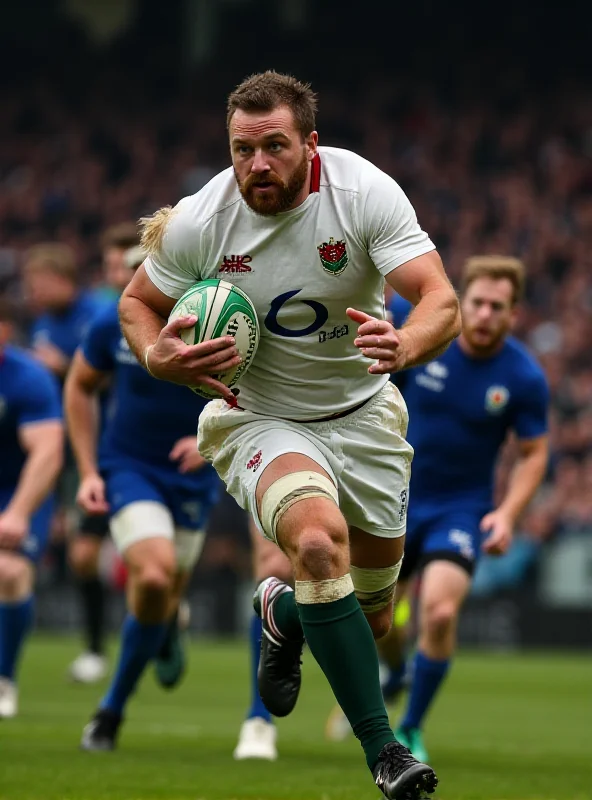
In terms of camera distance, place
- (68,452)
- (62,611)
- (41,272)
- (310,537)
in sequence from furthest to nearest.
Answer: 1. (62,611)
2. (68,452)
3. (41,272)
4. (310,537)

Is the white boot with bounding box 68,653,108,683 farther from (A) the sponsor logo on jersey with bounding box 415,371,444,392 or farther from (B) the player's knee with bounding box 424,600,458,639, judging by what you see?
(B) the player's knee with bounding box 424,600,458,639

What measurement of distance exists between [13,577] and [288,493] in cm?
452

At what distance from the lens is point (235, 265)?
5.54 metres

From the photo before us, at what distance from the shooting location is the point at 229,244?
5535 millimetres

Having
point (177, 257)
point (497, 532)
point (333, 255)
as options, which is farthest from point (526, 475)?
point (177, 257)

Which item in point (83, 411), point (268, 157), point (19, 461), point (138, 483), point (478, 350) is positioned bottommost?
point (268, 157)

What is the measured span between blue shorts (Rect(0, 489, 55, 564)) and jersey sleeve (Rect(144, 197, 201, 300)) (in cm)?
409

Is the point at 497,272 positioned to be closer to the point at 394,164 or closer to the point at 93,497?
the point at 93,497

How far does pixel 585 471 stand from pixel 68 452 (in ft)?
24.9

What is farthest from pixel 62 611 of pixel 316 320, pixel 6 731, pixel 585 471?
pixel 316 320

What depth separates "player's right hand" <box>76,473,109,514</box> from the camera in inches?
303

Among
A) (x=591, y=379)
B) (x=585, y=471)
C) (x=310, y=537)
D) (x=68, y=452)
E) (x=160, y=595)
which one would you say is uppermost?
(x=591, y=379)

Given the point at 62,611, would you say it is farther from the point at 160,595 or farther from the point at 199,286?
the point at 199,286

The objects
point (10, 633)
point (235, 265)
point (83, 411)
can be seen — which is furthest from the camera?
point (10, 633)
